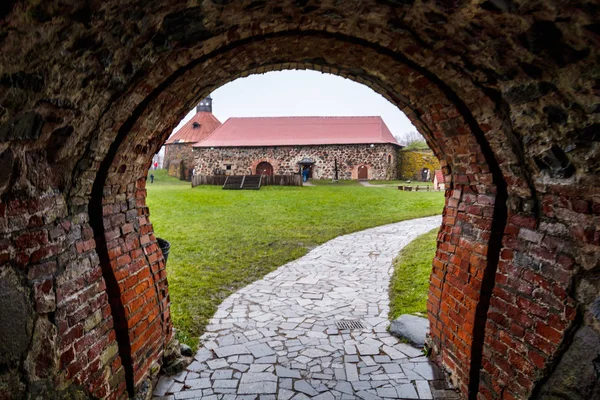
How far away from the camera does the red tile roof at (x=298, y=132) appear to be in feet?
99.8

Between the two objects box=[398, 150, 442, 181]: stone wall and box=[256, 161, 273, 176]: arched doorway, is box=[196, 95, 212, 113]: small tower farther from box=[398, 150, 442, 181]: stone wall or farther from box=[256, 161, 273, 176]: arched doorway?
box=[398, 150, 442, 181]: stone wall

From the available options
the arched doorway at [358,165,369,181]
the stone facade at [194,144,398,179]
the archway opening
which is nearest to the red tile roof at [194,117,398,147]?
the stone facade at [194,144,398,179]

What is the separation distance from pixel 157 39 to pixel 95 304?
1929mm

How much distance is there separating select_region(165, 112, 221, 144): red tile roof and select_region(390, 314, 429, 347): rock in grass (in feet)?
110

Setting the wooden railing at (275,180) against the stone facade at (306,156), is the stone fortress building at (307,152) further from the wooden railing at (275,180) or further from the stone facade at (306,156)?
the wooden railing at (275,180)

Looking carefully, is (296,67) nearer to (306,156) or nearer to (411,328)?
(411,328)

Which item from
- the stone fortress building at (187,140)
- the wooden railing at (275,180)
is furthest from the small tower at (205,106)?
the wooden railing at (275,180)

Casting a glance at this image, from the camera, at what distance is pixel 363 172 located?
30438mm

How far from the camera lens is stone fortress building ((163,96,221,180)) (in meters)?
36.1

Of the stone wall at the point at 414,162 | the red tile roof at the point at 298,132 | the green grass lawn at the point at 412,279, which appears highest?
the red tile roof at the point at 298,132

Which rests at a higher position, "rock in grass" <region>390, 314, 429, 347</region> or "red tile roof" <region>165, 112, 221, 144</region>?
"red tile roof" <region>165, 112, 221, 144</region>

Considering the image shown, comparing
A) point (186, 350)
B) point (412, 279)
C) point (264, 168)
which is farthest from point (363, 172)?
point (186, 350)

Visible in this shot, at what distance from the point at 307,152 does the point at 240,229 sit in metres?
19.1

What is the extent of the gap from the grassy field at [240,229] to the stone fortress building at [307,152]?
9766 millimetres
